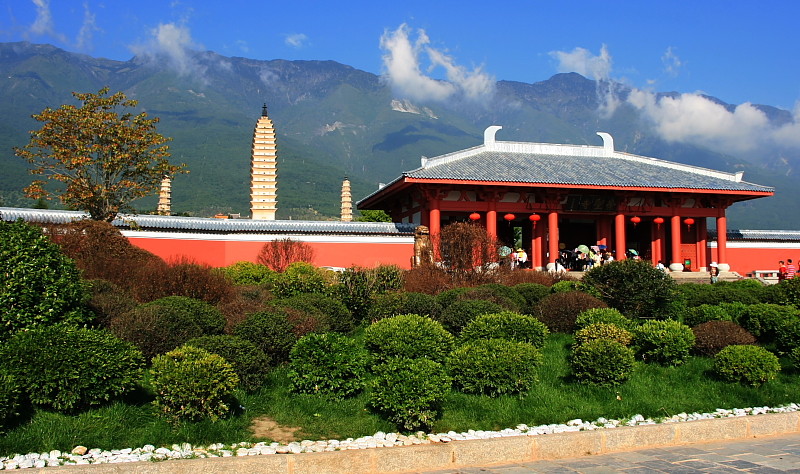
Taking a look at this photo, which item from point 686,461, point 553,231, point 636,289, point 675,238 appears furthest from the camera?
point 675,238

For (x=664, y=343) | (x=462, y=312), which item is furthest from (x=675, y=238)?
(x=462, y=312)

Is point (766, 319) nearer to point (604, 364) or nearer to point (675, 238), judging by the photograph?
point (604, 364)

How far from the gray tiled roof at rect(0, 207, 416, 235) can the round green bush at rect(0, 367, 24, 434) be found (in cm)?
1173

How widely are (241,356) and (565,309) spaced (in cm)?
503

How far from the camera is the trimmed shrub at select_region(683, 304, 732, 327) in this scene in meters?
9.97

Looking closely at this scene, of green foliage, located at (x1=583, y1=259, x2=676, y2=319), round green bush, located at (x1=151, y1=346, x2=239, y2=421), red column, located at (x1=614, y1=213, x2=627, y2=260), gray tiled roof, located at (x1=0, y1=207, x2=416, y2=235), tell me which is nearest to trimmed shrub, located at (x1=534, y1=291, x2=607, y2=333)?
green foliage, located at (x1=583, y1=259, x2=676, y2=319)

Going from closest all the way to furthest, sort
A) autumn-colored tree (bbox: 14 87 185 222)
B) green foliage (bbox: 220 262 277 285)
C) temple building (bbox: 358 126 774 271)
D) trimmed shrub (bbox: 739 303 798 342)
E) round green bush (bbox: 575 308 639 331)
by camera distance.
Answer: round green bush (bbox: 575 308 639 331) < trimmed shrub (bbox: 739 303 798 342) < green foliage (bbox: 220 262 277 285) < autumn-colored tree (bbox: 14 87 185 222) < temple building (bbox: 358 126 774 271)

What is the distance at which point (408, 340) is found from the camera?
24.4 ft

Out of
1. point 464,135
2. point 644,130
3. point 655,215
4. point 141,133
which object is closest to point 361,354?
point 141,133

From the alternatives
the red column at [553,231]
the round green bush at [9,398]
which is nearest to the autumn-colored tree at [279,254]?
the red column at [553,231]

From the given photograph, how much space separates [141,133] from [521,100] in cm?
18506

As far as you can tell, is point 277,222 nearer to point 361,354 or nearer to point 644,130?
point 361,354

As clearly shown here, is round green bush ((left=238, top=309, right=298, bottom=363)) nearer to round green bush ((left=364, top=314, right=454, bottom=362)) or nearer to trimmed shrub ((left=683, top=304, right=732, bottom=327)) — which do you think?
round green bush ((left=364, top=314, right=454, bottom=362))

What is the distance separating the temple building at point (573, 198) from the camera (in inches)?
826
